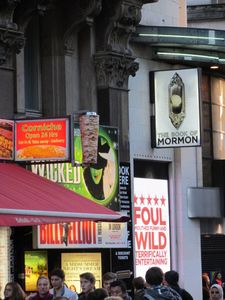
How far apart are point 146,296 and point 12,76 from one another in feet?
27.0

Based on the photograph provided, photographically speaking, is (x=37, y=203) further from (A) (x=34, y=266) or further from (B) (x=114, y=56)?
(B) (x=114, y=56)

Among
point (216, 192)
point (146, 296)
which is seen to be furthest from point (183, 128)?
point (146, 296)

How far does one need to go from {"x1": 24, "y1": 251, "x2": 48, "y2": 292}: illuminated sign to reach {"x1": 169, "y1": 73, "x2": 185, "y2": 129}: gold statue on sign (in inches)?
207

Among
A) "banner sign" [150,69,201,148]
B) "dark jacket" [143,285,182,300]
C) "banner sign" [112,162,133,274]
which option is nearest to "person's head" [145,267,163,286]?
"dark jacket" [143,285,182,300]

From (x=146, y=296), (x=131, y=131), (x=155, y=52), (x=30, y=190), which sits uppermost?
(x=155, y=52)

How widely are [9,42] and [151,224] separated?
7.05 m

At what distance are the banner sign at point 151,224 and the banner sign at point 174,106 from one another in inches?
44.7

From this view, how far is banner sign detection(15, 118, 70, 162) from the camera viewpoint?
21016mm

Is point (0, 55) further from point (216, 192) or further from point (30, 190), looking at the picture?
point (216, 192)

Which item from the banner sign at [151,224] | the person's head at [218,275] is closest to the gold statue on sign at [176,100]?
the banner sign at [151,224]

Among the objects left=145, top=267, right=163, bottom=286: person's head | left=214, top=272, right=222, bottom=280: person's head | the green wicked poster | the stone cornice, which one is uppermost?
the stone cornice

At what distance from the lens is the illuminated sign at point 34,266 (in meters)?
22.6

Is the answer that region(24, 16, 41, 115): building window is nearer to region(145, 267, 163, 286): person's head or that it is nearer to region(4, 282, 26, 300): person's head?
region(4, 282, 26, 300): person's head

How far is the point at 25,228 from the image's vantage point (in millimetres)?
22672
